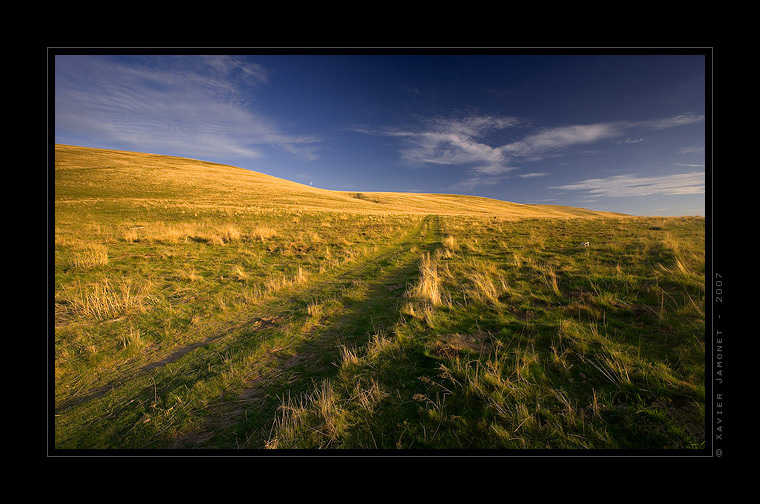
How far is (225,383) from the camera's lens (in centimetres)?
335

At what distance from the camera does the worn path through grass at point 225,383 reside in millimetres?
2650

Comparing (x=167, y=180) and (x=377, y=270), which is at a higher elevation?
(x=167, y=180)

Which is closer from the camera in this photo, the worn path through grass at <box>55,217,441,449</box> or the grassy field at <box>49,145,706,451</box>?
the grassy field at <box>49,145,706,451</box>

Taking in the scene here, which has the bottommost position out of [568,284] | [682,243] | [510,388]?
[510,388]

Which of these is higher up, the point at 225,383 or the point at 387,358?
the point at 387,358

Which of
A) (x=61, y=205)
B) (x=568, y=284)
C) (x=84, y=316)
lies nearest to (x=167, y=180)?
(x=61, y=205)

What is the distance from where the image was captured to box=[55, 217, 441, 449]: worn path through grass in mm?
2650

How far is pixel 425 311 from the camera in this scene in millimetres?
4957

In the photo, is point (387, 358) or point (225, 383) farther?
point (387, 358)

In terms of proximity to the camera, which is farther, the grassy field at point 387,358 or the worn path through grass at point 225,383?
the worn path through grass at point 225,383

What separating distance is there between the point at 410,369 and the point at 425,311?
1.74 metres
